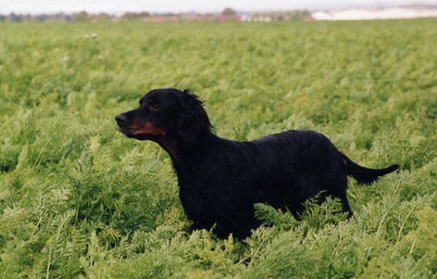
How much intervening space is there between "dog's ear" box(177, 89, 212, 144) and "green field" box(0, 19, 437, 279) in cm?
63

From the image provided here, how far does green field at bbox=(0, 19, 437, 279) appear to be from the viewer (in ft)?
9.66

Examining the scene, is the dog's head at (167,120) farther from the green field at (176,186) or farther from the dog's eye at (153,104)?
the green field at (176,186)

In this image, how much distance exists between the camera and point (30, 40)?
18.9 meters

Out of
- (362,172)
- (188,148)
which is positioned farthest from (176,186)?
(362,172)

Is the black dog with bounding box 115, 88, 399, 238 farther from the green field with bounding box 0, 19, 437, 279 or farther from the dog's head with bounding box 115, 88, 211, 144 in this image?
the green field with bounding box 0, 19, 437, 279

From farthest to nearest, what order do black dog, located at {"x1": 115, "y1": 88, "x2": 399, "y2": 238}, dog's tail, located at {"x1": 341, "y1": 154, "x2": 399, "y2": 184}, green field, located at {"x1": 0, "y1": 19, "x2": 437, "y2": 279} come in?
dog's tail, located at {"x1": 341, "y1": 154, "x2": 399, "y2": 184} → black dog, located at {"x1": 115, "y1": 88, "x2": 399, "y2": 238} → green field, located at {"x1": 0, "y1": 19, "x2": 437, "y2": 279}

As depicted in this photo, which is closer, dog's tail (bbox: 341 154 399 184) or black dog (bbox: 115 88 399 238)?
black dog (bbox: 115 88 399 238)

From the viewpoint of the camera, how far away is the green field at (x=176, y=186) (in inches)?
116

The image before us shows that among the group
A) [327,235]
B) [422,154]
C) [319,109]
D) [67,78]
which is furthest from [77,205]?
[67,78]

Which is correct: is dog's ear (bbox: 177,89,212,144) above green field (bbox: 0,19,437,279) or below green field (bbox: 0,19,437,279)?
above

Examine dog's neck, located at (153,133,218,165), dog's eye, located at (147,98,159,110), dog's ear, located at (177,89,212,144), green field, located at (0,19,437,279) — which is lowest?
green field, located at (0,19,437,279)

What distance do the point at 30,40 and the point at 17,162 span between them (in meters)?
14.7

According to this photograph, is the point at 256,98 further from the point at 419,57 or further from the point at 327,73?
the point at 419,57

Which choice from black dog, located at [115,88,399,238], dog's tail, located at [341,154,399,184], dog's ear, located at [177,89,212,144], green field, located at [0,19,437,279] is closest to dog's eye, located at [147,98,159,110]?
black dog, located at [115,88,399,238]
